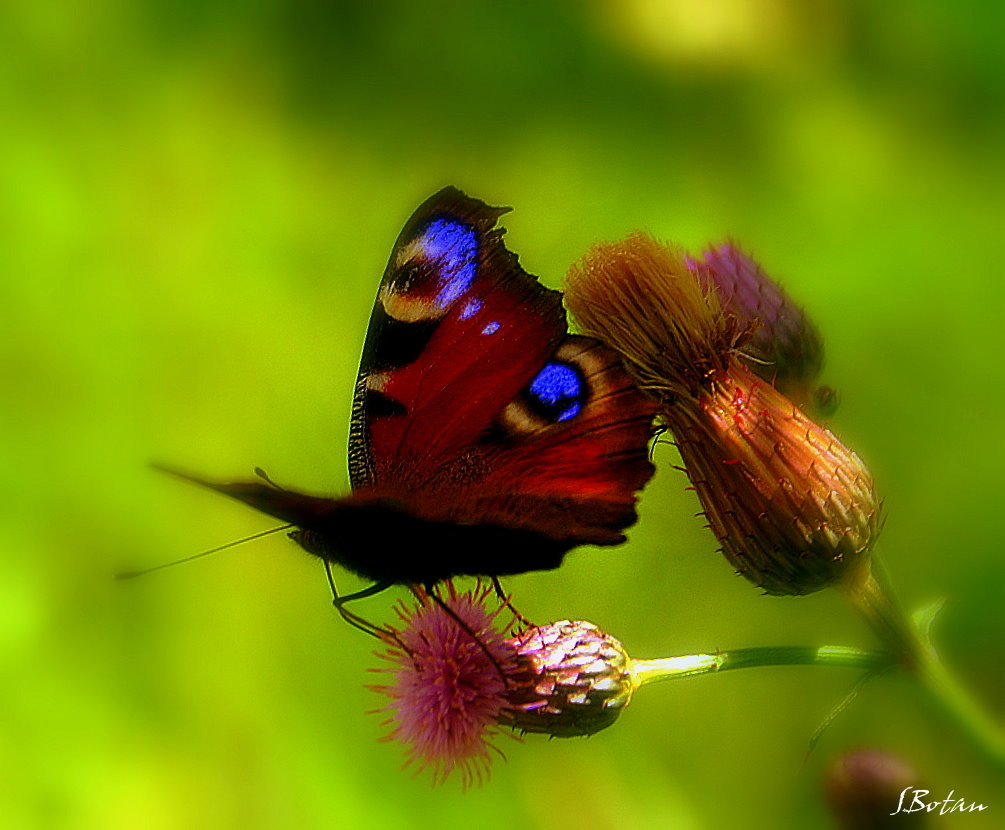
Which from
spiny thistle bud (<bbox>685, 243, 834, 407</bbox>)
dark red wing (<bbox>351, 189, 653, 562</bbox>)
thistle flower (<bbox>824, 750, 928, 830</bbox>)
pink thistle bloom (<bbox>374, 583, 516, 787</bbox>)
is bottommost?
pink thistle bloom (<bbox>374, 583, 516, 787</bbox>)

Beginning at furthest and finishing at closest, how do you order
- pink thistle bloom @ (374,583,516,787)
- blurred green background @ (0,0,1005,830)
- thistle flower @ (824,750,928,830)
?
1. blurred green background @ (0,0,1005,830)
2. thistle flower @ (824,750,928,830)
3. pink thistle bloom @ (374,583,516,787)

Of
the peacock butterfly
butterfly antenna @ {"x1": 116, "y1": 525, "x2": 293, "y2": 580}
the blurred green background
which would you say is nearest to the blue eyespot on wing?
the peacock butterfly

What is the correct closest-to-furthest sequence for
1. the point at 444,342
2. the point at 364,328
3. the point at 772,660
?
the point at 772,660 → the point at 444,342 → the point at 364,328

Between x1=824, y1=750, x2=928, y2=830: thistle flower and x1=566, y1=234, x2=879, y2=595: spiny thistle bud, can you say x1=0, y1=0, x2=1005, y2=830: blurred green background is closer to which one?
x1=824, y1=750, x2=928, y2=830: thistle flower

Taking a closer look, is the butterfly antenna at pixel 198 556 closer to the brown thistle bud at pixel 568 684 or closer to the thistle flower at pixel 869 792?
the brown thistle bud at pixel 568 684

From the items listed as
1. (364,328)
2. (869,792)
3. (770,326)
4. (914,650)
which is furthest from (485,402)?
(364,328)

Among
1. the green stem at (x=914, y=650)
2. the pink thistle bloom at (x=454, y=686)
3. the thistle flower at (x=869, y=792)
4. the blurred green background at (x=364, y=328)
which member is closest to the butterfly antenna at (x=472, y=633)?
the pink thistle bloom at (x=454, y=686)

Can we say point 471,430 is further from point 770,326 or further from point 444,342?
point 770,326
